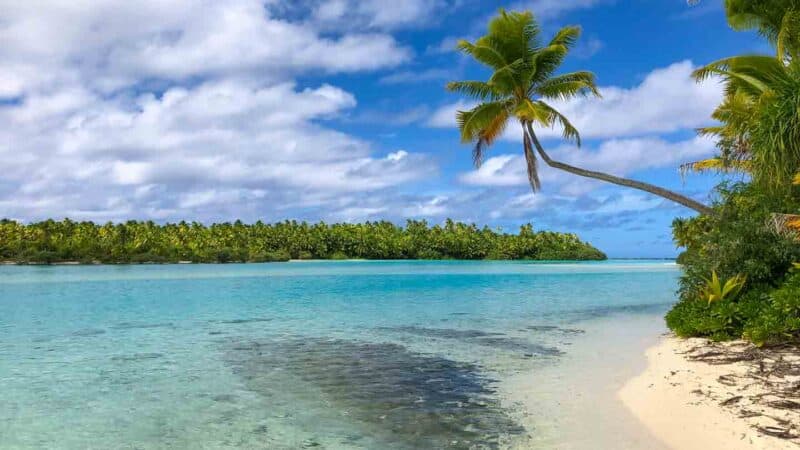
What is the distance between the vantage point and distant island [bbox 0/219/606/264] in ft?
310

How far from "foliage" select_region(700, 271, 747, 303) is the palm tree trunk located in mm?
3109

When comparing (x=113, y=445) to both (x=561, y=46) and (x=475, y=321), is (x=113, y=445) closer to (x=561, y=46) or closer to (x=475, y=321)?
(x=475, y=321)

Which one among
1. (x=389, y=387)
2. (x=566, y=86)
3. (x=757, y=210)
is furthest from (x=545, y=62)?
(x=389, y=387)

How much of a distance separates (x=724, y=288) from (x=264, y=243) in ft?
362

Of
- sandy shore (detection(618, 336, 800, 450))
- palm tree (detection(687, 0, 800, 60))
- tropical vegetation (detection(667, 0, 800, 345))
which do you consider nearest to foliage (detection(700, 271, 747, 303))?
tropical vegetation (detection(667, 0, 800, 345))

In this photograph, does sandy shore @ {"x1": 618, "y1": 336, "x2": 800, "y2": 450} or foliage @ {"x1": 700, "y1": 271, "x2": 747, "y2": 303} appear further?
foliage @ {"x1": 700, "y1": 271, "x2": 747, "y2": 303}

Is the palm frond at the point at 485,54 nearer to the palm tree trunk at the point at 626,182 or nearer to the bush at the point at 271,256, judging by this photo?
the palm tree trunk at the point at 626,182

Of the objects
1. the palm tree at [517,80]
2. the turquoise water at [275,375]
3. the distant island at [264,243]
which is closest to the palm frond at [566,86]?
the palm tree at [517,80]

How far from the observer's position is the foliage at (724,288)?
11719 mm

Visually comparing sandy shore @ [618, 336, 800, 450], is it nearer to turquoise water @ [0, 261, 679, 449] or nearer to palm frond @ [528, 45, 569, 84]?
turquoise water @ [0, 261, 679, 449]

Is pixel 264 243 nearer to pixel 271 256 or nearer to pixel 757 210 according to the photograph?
pixel 271 256

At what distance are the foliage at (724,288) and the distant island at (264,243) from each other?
320 feet

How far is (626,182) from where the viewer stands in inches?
622

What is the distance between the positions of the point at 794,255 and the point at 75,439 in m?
12.7
